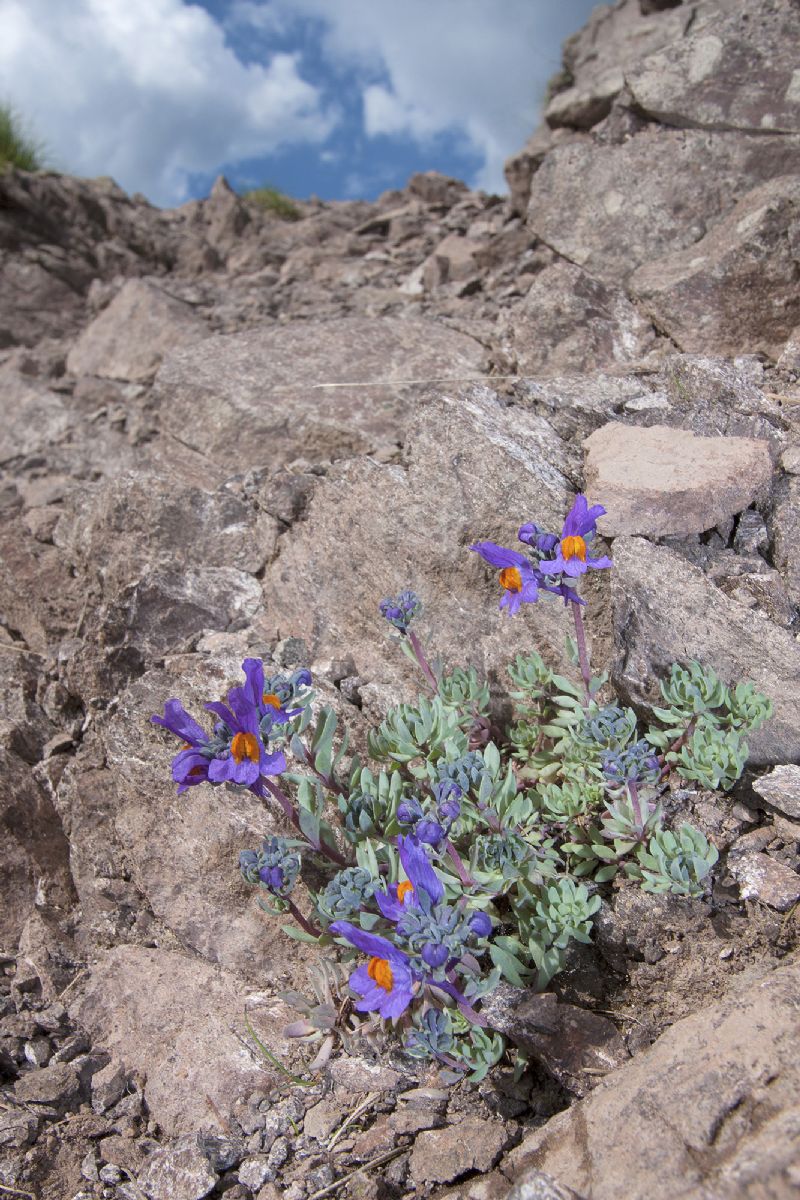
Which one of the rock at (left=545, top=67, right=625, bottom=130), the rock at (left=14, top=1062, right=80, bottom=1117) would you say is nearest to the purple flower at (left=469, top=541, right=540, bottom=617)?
the rock at (left=14, top=1062, right=80, bottom=1117)

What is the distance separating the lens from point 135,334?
7875mm

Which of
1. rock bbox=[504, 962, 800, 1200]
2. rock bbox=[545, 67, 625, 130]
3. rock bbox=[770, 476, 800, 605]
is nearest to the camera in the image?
rock bbox=[504, 962, 800, 1200]

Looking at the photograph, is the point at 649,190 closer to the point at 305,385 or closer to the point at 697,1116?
the point at 305,385

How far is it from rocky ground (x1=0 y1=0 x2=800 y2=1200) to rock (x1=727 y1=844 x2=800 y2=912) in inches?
0.6

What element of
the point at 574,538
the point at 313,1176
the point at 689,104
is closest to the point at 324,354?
the point at 689,104

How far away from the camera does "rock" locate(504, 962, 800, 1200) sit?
2068 mm

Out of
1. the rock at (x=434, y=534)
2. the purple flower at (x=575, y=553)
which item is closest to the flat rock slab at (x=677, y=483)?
the rock at (x=434, y=534)

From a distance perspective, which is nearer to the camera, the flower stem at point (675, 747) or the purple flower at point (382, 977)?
the purple flower at point (382, 977)

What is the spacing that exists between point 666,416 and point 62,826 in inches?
146

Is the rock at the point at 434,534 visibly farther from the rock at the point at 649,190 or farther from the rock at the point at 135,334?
the rock at the point at 135,334

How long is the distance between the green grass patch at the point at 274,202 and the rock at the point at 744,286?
7936 mm

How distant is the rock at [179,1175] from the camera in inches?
113

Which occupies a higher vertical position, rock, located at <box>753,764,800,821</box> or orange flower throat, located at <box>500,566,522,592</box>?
orange flower throat, located at <box>500,566,522,592</box>

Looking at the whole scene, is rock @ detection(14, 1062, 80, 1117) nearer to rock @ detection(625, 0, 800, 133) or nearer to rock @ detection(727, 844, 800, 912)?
rock @ detection(727, 844, 800, 912)
